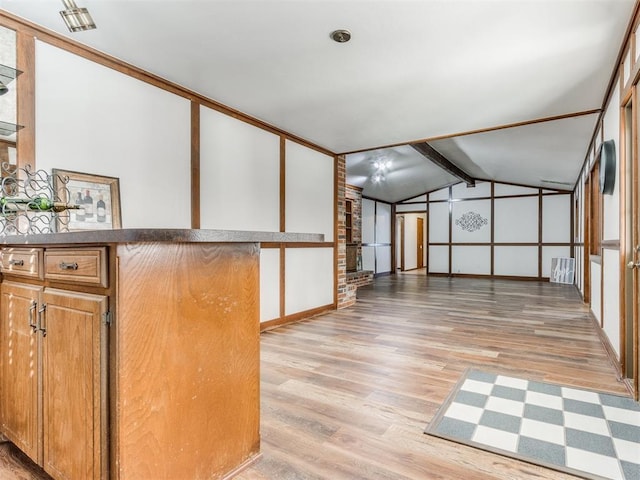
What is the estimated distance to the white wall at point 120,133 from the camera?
7.81 feet

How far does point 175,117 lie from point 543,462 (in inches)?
135

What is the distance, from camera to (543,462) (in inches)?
66.1

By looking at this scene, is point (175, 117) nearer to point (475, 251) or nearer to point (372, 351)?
point (372, 351)

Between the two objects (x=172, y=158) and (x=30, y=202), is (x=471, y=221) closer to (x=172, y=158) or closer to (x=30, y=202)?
(x=172, y=158)

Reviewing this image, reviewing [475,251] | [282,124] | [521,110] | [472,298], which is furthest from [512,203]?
[282,124]

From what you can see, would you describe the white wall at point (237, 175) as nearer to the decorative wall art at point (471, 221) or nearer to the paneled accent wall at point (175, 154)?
the paneled accent wall at point (175, 154)

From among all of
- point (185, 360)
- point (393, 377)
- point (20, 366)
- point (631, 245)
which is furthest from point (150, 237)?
point (631, 245)

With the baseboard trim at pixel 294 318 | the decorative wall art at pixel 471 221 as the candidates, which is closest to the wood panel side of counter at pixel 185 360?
the baseboard trim at pixel 294 318

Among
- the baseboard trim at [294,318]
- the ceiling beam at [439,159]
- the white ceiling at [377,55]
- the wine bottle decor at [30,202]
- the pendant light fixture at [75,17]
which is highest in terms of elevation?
the ceiling beam at [439,159]

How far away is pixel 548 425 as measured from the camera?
2027mm

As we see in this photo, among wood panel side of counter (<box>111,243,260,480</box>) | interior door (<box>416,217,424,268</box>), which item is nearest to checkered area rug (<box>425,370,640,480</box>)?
wood panel side of counter (<box>111,243,260,480</box>)

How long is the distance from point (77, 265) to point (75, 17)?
1639 mm

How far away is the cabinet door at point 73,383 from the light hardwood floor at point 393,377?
1.41 feet

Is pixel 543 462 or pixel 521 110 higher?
pixel 521 110
